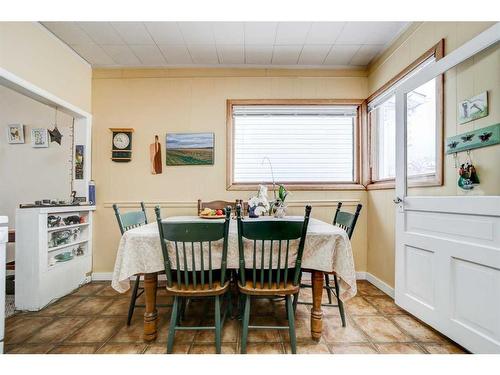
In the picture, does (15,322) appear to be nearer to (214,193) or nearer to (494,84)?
(214,193)

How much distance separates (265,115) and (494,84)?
2.20 m

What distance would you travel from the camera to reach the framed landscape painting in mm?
3225

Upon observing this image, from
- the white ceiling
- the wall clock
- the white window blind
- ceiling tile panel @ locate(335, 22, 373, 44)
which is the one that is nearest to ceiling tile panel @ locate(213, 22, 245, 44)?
the white ceiling

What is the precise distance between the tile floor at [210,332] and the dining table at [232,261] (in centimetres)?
18

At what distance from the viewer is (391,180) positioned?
274 centimetres

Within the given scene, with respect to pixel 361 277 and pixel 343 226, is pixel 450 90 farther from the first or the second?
pixel 361 277

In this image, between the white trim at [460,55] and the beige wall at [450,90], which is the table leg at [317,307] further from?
the white trim at [460,55]

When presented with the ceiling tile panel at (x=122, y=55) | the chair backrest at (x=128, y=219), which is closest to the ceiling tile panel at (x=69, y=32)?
the ceiling tile panel at (x=122, y=55)

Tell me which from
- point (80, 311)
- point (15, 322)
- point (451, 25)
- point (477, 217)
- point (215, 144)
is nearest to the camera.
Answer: point (477, 217)

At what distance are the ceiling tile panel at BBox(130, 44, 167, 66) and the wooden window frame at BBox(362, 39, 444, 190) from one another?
8.54 ft

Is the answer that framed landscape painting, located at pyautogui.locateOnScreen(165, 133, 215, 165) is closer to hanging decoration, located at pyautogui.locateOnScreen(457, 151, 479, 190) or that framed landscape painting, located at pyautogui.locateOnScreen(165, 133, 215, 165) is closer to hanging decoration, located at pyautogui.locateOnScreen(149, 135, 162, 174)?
hanging decoration, located at pyautogui.locateOnScreen(149, 135, 162, 174)

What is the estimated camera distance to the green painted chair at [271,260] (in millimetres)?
1573
